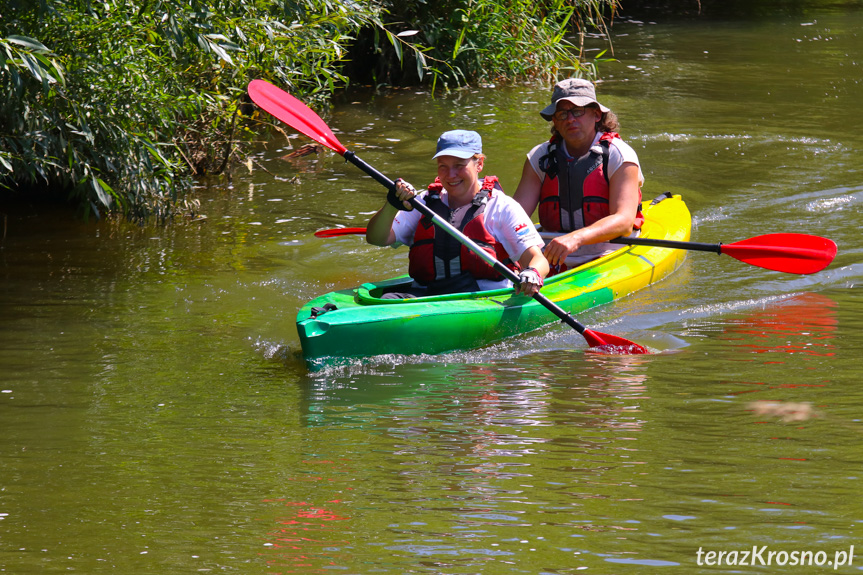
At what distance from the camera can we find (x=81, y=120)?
16.9ft

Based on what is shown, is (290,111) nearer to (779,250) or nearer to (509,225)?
(509,225)

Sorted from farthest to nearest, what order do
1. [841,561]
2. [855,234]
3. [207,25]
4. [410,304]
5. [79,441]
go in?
[855,234], [207,25], [410,304], [79,441], [841,561]

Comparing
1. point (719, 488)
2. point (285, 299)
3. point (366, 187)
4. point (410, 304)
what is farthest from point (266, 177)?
point (719, 488)

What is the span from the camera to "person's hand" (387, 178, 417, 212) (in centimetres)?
438

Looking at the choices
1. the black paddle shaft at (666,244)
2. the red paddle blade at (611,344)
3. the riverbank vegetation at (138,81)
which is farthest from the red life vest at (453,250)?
the riverbank vegetation at (138,81)

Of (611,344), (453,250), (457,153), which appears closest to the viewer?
(457,153)

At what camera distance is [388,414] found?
3682 millimetres

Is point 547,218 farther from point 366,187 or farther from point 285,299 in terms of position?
point 366,187

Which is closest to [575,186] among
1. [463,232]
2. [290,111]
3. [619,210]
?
[619,210]

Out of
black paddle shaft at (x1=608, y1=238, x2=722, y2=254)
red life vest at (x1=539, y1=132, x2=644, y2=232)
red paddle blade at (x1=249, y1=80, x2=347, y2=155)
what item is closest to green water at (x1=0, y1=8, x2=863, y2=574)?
black paddle shaft at (x1=608, y1=238, x2=722, y2=254)

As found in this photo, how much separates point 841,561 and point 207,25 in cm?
395

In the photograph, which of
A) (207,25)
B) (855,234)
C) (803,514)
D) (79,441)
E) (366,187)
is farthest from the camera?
(366,187)

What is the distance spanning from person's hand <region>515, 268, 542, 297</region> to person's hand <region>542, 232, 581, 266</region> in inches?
17.0

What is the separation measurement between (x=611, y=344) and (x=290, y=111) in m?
2.17
